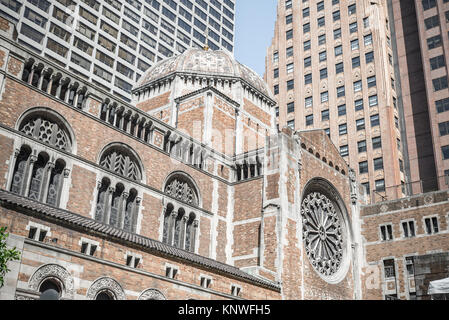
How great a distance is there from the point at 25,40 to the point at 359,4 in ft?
137

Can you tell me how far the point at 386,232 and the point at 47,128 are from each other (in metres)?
27.0

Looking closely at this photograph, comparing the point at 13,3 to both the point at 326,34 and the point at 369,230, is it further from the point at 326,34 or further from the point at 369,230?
the point at 369,230

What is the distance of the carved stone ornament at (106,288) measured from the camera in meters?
19.5

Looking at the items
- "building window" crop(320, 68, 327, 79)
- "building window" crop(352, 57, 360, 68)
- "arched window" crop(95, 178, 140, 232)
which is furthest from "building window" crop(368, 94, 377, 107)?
"arched window" crop(95, 178, 140, 232)

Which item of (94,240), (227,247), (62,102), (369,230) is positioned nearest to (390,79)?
(369,230)

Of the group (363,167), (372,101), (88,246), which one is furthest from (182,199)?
(372,101)

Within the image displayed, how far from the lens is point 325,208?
39.5 m

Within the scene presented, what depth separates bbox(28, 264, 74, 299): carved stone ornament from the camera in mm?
Answer: 17906

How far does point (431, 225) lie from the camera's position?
124 feet

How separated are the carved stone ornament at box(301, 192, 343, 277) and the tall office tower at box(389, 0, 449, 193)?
20.1 metres

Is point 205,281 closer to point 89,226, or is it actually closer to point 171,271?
point 171,271

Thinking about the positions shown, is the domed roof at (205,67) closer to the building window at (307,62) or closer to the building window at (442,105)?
the building window at (442,105)

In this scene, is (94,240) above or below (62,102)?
below

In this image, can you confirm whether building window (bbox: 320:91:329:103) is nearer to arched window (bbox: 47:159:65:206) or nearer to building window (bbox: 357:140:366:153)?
building window (bbox: 357:140:366:153)
